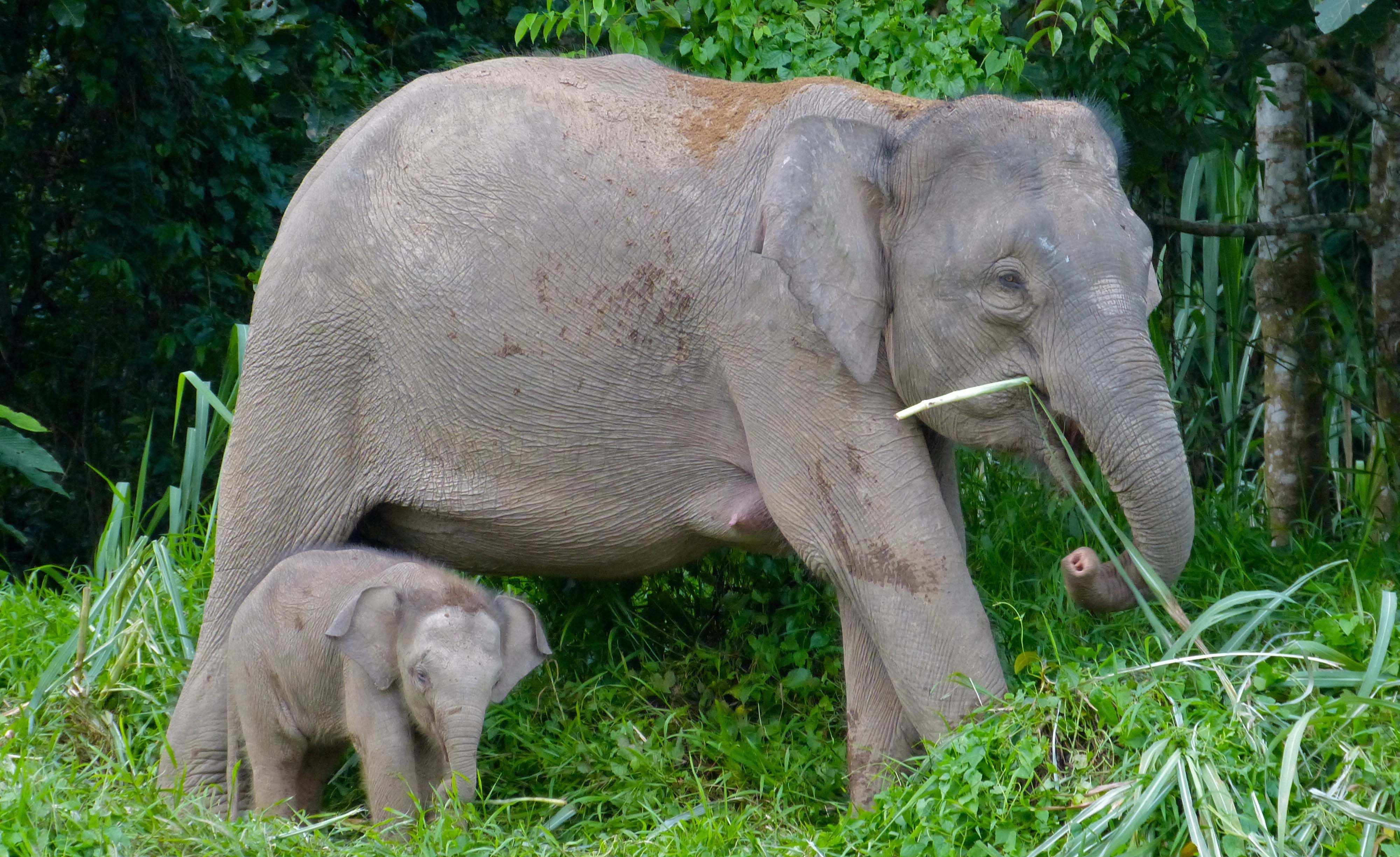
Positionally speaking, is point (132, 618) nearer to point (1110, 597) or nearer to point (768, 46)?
point (768, 46)

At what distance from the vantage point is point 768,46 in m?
5.55

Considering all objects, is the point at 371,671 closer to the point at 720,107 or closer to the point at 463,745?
the point at 463,745

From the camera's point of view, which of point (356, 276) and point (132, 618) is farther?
point (132, 618)

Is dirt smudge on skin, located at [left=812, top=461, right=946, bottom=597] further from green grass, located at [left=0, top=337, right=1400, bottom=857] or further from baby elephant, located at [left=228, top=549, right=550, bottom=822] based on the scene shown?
baby elephant, located at [left=228, top=549, right=550, bottom=822]

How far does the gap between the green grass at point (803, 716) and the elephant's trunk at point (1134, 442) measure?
0.20 m

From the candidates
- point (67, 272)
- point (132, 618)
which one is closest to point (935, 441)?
point (132, 618)

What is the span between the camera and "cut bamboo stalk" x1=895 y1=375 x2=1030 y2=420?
157 inches

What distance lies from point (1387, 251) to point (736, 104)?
263 cm

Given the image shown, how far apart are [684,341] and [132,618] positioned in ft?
7.88

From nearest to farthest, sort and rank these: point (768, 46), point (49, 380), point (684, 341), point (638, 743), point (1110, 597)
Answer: point (1110, 597), point (684, 341), point (638, 743), point (768, 46), point (49, 380)

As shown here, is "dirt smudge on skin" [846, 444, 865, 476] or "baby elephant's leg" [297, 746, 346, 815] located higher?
"dirt smudge on skin" [846, 444, 865, 476]

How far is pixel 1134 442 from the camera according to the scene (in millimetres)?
3826

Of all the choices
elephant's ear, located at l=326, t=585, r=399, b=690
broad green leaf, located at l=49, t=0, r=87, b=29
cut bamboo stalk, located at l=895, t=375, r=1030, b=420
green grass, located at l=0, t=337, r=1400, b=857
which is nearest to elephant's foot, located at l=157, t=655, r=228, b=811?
green grass, located at l=0, t=337, r=1400, b=857

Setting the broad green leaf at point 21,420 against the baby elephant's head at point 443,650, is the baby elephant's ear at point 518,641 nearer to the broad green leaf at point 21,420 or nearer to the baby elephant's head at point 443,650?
the baby elephant's head at point 443,650
